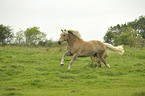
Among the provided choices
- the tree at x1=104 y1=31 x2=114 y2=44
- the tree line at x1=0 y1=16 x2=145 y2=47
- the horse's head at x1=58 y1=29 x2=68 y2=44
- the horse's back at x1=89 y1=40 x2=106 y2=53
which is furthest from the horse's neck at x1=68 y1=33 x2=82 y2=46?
the tree at x1=104 y1=31 x2=114 y2=44

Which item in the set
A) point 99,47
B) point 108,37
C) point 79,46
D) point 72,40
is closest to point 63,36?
point 72,40

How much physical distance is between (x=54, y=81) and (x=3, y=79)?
2531mm

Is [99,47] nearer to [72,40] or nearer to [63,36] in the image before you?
[72,40]

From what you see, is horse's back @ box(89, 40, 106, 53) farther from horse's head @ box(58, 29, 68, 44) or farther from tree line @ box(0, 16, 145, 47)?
tree line @ box(0, 16, 145, 47)

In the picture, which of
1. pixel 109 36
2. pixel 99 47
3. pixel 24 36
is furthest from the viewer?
pixel 109 36

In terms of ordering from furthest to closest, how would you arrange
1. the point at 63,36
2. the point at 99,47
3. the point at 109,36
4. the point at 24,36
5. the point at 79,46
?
the point at 109,36, the point at 24,36, the point at 99,47, the point at 79,46, the point at 63,36

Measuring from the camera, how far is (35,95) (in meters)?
6.37

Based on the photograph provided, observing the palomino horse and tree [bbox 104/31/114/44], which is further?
tree [bbox 104/31/114/44]

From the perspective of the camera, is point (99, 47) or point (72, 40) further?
point (99, 47)

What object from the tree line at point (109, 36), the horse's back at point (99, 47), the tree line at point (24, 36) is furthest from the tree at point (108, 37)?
the horse's back at point (99, 47)

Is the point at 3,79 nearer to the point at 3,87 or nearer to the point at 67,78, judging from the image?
the point at 3,87

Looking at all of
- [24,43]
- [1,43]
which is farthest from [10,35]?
[24,43]

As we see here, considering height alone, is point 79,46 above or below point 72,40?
below

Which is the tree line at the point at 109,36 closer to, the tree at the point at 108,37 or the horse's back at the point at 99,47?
the tree at the point at 108,37
